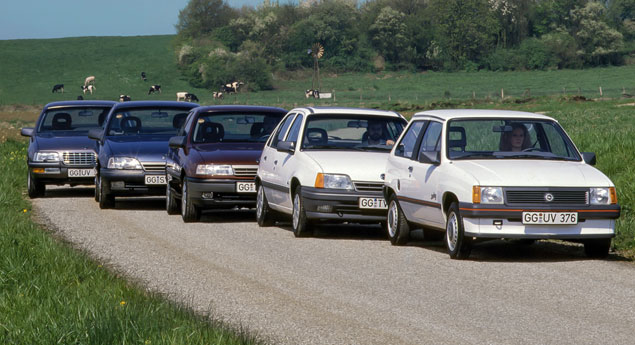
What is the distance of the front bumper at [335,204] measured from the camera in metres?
13.3

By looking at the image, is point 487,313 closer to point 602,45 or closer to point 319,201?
point 319,201

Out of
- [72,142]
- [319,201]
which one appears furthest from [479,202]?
[72,142]

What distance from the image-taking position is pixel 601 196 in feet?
36.5

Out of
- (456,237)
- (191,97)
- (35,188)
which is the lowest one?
(191,97)

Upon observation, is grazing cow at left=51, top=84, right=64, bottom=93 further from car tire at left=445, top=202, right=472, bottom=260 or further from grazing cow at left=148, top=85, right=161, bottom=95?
car tire at left=445, top=202, right=472, bottom=260

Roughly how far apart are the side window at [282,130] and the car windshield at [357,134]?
0.42 meters

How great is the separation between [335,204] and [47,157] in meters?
8.64

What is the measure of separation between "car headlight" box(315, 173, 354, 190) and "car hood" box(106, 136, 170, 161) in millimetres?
5340

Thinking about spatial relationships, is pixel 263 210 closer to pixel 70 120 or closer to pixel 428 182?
pixel 428 182

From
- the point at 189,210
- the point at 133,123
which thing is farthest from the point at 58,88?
the point at 189,210

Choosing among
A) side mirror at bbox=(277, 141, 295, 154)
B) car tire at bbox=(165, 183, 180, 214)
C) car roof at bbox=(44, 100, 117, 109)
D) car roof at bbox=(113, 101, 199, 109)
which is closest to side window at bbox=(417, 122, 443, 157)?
side mirror at bbox=(277, 141, 295, 154)

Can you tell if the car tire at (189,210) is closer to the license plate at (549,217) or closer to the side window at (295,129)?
the side window at (295,129)

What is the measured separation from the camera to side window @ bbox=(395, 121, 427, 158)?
42.7 feet

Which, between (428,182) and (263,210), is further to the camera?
(263,210)
